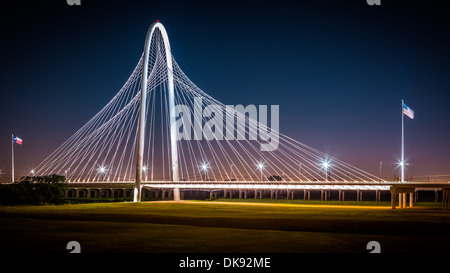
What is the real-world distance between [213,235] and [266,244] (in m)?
2.67

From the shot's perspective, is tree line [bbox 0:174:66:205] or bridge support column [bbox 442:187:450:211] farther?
tree line [bbox 0:174:66:205]

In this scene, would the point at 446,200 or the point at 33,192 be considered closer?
the point at 446,200

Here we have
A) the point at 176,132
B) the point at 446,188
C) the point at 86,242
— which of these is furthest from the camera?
the point at 176,132

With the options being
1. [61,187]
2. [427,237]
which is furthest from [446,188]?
[61,187]

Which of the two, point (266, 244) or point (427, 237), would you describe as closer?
point (266, 244)

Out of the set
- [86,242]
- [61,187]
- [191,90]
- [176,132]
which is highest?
[191,90]

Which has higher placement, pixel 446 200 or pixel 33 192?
pixel 446 200

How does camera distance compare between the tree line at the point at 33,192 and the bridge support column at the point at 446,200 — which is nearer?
the bridge support column at the point at 446,200

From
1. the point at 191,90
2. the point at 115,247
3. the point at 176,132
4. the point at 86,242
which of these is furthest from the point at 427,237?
the point at 191,90
